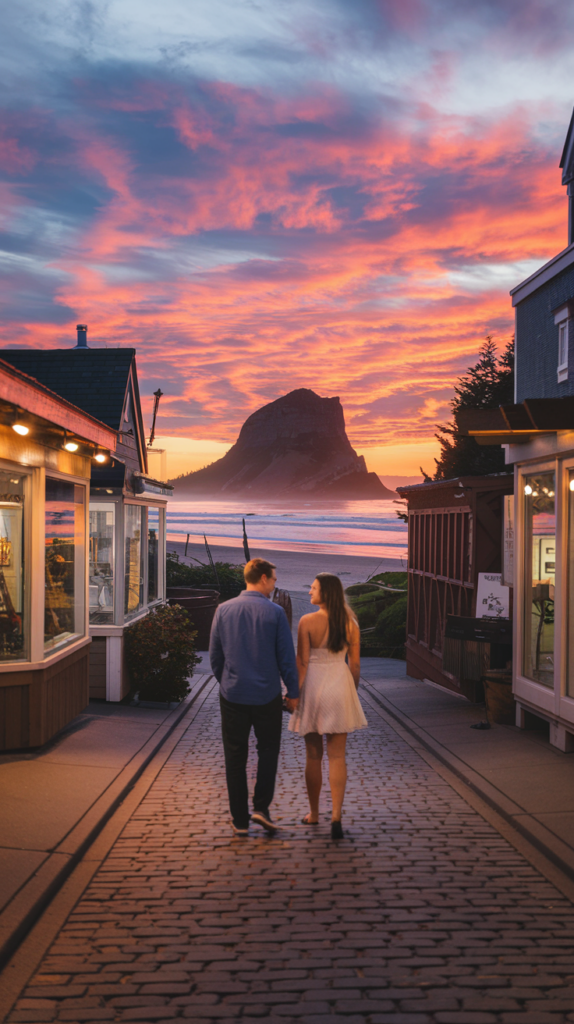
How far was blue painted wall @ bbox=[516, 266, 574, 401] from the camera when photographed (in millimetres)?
10141

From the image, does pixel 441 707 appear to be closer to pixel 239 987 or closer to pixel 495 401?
pixel 239 987

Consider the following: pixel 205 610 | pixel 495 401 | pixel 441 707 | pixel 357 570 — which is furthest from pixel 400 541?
pixel 441 707

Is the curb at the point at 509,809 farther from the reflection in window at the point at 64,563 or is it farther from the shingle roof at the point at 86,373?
the shingle roof at the point at 86,373

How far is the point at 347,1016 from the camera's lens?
3.81 meters

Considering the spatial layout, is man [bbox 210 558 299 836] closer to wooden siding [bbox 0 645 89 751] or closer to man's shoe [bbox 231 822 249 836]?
man's shoe [bbox 231 822 249 836]

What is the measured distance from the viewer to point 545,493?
991 centimetres

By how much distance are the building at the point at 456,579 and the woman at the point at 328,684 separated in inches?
219

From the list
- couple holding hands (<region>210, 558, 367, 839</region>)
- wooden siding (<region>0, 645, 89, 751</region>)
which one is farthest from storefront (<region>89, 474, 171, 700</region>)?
couple holding hands (<region>210, 558, 367, 839</region>)

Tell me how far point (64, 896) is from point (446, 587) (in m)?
10.5

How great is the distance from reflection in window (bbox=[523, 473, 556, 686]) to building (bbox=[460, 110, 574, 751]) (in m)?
0.01

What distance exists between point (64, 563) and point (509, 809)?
5586 mm

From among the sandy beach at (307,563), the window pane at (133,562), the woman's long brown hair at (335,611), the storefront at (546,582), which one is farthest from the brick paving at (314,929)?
the sandy beach at (307,563)

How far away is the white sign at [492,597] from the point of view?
12000 mm

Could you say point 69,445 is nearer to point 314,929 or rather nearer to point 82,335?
point 314,929
